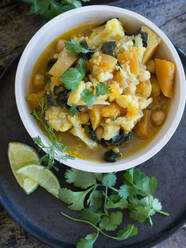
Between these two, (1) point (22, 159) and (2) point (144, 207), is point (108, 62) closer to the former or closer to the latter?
(1) point (22, 159)

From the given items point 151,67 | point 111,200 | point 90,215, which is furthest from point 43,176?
point 151,67

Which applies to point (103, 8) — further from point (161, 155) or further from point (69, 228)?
point (69, 228)

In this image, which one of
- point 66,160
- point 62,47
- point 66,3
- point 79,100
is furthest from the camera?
point 66,3

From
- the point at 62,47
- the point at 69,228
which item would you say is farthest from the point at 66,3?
the point at 69,228

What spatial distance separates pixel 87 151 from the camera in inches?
130

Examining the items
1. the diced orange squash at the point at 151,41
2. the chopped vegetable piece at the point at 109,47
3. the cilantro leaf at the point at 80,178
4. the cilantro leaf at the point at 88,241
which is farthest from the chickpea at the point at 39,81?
the cilantro leaf at the point at 88,241

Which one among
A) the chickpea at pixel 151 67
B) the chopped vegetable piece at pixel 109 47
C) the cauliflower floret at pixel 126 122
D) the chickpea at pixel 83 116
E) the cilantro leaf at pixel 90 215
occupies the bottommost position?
the cilantro leaf at pixel 90 215

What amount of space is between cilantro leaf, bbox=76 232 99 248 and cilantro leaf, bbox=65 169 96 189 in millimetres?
545

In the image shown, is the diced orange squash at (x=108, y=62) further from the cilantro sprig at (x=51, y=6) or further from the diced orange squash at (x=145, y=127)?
the cilantro sprig at (x=51, y=6)

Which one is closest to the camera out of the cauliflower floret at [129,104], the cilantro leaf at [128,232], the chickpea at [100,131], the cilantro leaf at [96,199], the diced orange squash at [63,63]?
the cauliflower floret at [129,104]

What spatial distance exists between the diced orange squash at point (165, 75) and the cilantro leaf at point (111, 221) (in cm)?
141

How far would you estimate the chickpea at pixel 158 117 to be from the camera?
3199 millimetres

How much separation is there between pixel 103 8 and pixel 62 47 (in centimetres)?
56

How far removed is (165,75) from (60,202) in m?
1.79
